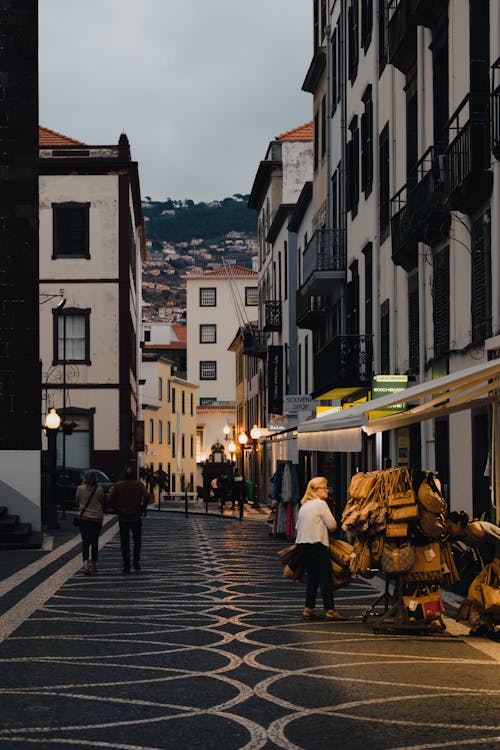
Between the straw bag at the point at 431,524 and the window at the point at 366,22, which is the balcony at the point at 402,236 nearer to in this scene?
the window at the point at 366,22

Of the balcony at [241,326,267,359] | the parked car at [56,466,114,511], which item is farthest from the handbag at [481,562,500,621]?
the balcony at [241,326,267,359]

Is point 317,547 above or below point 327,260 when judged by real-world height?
below

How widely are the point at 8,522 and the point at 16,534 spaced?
3.11 feet

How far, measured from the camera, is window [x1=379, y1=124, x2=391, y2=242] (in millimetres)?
27047

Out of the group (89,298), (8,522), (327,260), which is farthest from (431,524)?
(89,298)

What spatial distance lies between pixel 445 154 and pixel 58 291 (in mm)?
37857

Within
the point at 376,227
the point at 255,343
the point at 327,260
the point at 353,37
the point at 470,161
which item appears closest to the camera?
the point at 470,161

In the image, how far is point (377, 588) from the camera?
1809cm

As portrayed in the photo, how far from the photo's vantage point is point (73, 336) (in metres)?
55.5

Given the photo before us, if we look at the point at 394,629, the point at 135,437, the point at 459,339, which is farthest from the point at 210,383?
the point at 394,629

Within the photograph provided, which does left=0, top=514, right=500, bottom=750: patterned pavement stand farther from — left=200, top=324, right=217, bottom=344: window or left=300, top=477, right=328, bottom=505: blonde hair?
left=200, top=324, right=217, bottom=344: window

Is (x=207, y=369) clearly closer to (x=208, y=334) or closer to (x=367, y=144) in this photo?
(x=208, y=334)

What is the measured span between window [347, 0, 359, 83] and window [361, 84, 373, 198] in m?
1.92

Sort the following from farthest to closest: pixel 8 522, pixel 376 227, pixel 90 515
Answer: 1. pixel 376 227
2. pixel 8 522
3. pixel 90 515
